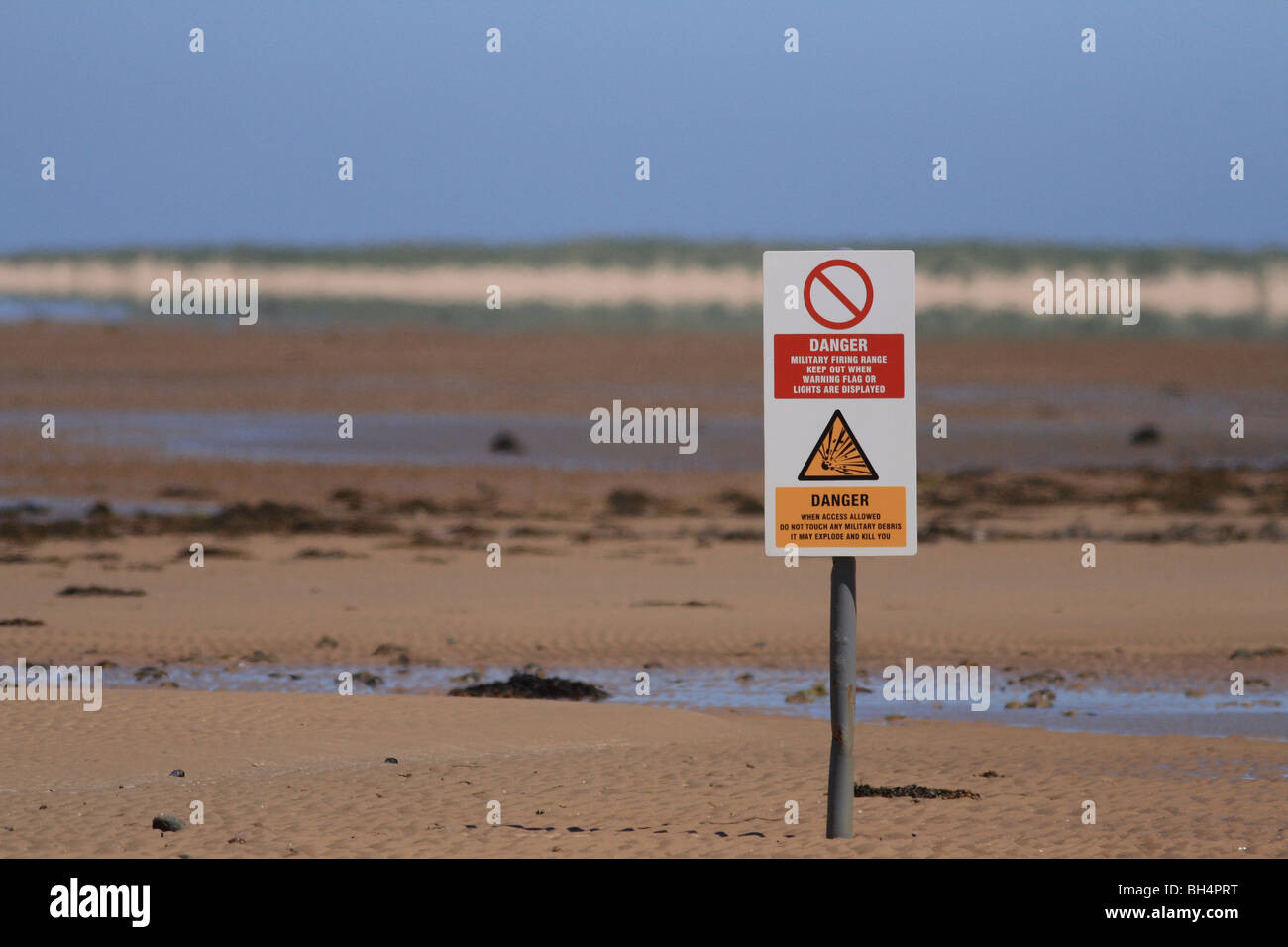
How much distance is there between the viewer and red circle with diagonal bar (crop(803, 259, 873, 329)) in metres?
9.78

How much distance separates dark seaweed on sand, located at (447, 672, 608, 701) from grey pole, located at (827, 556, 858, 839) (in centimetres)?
661

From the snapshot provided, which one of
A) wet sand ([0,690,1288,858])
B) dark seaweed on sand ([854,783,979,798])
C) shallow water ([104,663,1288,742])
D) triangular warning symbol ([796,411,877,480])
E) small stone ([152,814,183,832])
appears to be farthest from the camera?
shallow water ([104,663,1288,742])

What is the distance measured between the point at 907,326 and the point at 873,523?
42.0 inches

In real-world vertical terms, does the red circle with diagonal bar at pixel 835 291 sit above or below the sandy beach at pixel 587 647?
above

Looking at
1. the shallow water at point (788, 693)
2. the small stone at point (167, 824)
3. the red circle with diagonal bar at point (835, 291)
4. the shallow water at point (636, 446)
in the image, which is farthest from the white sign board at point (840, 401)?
the shallow water at point (636, 446)

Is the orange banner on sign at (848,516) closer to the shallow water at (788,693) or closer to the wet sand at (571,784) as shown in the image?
the wet sand at (571,784)

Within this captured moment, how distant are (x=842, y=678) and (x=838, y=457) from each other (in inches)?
49.8

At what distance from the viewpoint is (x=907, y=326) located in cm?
979

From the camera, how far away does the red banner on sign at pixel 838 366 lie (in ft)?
32.2

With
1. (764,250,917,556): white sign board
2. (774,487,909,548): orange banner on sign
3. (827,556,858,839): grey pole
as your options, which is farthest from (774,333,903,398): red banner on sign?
(827,556,858,839): grey pole

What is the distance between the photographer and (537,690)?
56.2ft

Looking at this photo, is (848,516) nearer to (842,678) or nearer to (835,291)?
(842,678)

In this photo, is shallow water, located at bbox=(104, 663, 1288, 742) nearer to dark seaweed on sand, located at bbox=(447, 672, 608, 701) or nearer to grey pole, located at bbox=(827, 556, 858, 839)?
dark seaweed on sand, located at bbox=(447, 672, 608, 701)
